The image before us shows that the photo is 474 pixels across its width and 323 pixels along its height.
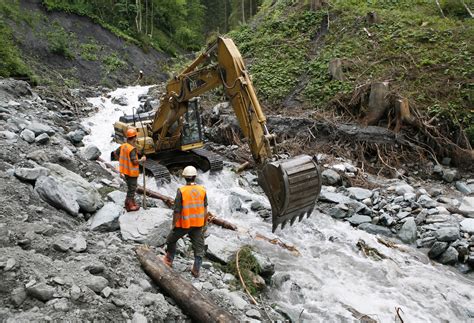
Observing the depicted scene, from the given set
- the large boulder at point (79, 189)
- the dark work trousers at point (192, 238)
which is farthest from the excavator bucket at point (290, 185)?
the large boulder at point (79, 189)

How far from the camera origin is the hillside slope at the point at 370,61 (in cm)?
1158

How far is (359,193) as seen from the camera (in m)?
9.45

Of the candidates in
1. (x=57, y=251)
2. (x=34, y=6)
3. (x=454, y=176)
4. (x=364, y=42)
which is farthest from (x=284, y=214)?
(x=34, y=6)

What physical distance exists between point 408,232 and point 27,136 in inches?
323

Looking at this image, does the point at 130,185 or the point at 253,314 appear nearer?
the point at 253,314

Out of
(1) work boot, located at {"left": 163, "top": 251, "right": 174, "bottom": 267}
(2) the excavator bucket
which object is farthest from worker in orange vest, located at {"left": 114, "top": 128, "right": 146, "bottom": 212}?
(2) the excavator bucket

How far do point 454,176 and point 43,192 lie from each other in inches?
372

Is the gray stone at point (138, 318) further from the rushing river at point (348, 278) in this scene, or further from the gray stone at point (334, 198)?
the gray stone at point (334, 198)

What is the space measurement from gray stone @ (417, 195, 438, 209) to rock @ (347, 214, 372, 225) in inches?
49.3

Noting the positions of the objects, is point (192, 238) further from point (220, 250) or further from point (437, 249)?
point (437, 249)

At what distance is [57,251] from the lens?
4680 mm

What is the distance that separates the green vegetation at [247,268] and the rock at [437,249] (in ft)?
11.2

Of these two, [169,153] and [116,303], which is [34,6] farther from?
[116,303]

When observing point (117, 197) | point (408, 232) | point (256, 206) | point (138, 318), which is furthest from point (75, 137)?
point (408, 232)
